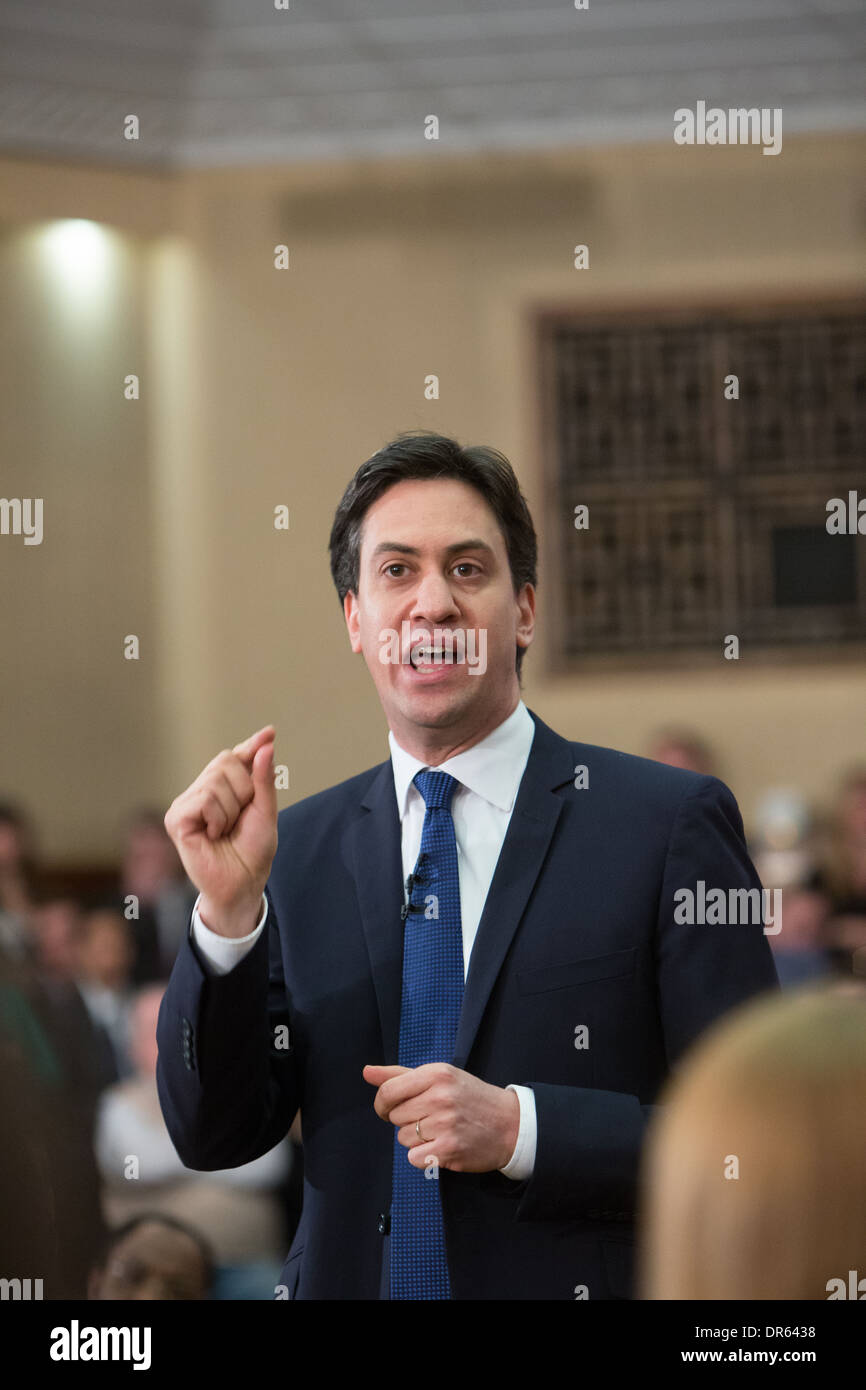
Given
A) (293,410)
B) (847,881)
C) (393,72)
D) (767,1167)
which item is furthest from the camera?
(293,410)

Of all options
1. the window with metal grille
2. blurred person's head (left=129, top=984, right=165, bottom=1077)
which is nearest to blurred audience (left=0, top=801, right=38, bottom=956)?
blurred person's head (left=129, top=984, right=165, bottom=1077)

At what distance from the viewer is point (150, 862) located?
5621 mm

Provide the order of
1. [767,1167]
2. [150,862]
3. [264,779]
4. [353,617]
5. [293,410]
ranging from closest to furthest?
[767,1167] → [264,779] → [353,617] → [150,862] → [293,410]

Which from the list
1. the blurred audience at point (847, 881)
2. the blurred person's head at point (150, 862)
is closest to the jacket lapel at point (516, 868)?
the blurred audience at point (847, 881)

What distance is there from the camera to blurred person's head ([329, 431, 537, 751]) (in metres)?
1.78

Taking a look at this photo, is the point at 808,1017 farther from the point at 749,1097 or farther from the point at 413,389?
the point at 413,389

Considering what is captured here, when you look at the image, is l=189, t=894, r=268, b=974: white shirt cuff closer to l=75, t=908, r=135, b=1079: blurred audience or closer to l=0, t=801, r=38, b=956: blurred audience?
l=75, t=908, r=135, b=1079: blurred audience

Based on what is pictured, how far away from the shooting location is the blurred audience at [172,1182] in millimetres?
3404

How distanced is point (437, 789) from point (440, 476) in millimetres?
362

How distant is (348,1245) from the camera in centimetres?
172

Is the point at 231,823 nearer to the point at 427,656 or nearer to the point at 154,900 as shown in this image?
the point at 427,656

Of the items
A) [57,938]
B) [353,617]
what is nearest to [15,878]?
[57,938]

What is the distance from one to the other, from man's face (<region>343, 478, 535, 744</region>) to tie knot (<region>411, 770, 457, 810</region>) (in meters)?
0.05
